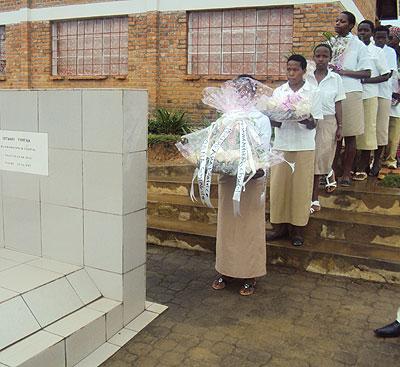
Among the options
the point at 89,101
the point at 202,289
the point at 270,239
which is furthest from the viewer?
the point at 270,239

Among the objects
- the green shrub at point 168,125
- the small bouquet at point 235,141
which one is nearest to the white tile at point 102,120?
the small bouquet at point 235,141

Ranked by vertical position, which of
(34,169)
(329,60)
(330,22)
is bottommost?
(34,169)

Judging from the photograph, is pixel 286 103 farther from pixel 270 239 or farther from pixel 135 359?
pixel 135 359

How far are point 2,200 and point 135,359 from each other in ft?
5.99

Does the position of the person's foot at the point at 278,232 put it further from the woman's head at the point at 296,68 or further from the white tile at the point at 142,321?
the white tile at the point at 142,321

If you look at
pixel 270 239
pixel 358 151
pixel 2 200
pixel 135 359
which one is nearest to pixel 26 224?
pixel 2 200

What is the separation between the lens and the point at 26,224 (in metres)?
3.90

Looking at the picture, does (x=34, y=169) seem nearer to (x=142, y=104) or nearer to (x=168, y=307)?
(x=142, y=104)

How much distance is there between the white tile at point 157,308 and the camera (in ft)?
12.7

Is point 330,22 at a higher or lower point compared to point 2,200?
higher

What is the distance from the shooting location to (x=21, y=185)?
3.87 m

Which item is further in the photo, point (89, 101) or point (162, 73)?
point (162, 73)

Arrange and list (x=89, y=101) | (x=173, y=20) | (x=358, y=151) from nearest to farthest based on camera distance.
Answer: (x=89, y=101)
(x=358, y=151)
(x=173, y=20)

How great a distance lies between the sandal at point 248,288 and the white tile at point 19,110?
7.19 feet
